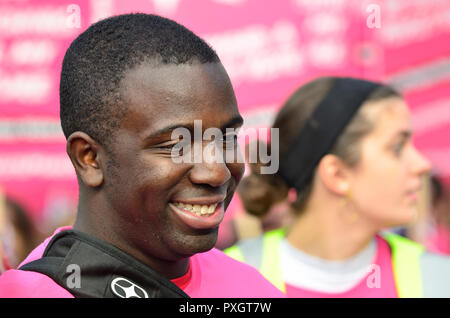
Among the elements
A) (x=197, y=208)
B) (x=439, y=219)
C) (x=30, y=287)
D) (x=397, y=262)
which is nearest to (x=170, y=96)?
(x=197, y=208)

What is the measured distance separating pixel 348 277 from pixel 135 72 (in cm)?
168

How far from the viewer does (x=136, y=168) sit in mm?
1479

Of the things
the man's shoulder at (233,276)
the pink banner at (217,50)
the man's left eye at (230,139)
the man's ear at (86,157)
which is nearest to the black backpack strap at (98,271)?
the man's ear at (86,157)

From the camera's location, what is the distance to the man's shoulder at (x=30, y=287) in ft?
4.57

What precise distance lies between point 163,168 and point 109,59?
12.1 inches

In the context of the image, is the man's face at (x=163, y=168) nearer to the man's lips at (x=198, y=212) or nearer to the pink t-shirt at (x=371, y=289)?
the man's lips at (x=198, y=212)

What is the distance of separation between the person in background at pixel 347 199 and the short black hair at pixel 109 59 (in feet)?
4.63

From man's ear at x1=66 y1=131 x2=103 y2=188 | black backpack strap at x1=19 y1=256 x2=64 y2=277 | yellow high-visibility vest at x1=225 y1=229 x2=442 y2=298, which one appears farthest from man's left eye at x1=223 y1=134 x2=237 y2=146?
yellow high-visibility vest at x1=225 y1=229 x2=442 y2=298

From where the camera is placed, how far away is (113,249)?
1.50m

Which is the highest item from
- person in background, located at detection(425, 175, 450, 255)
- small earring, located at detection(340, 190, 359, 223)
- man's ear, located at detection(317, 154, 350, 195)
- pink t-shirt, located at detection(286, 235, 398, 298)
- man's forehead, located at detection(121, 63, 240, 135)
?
man's forehead, located at detection(121, 63, 240, 135)

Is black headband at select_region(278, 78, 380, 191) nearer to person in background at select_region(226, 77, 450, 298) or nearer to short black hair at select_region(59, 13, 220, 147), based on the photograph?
person in background at select_region(226, 77, 450, 298)

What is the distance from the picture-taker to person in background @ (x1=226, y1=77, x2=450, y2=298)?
2.76 metres

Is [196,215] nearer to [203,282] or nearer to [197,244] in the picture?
[197,244]
